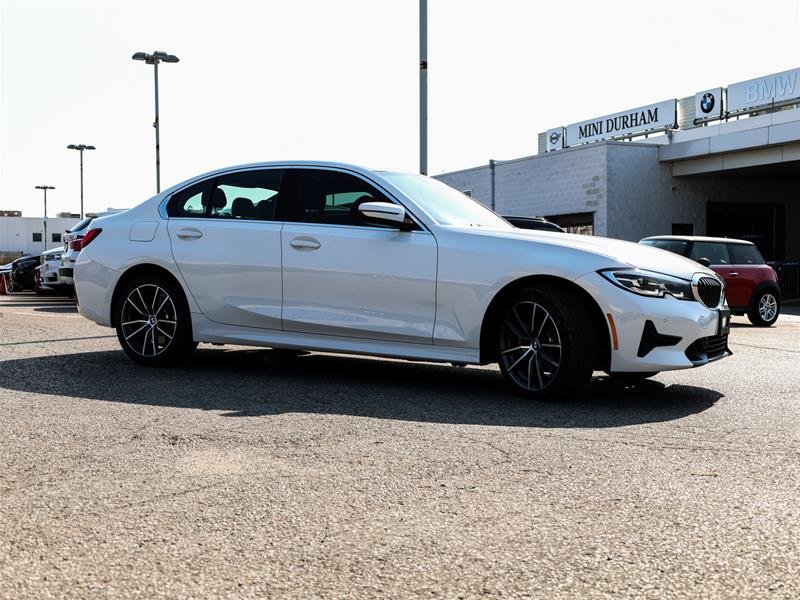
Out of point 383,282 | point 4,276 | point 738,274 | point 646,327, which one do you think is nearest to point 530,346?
point 646,327

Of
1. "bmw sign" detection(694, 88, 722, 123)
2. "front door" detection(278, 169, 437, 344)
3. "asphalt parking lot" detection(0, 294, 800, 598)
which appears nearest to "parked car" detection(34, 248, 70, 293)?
"asphalt parking lot" detection(0, 294, 800, 598)

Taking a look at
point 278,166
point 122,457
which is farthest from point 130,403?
point 278,166

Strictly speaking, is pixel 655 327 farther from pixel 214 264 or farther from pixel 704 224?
pixel 704 224

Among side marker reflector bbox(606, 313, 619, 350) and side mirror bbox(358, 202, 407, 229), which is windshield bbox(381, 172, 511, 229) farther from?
side marker reflector bbox(606, 313, 619, 350)

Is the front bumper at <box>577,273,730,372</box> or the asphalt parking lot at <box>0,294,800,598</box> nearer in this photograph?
the asphalt parking lot at <box>0,294,800,598</box>

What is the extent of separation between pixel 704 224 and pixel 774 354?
21.6 meters

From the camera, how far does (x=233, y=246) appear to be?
743 cm

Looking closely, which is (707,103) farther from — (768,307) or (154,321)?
(154,321)

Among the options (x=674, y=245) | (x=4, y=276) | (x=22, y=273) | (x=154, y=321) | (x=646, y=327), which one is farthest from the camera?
(x=4, y=276)

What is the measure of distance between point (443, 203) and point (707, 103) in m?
26.4

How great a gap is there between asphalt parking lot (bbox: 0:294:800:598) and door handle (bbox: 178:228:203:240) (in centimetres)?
126

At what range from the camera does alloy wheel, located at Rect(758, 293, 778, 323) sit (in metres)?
15.7

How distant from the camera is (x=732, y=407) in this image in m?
6.11

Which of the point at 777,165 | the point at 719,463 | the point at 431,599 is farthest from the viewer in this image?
the point at 777,165
